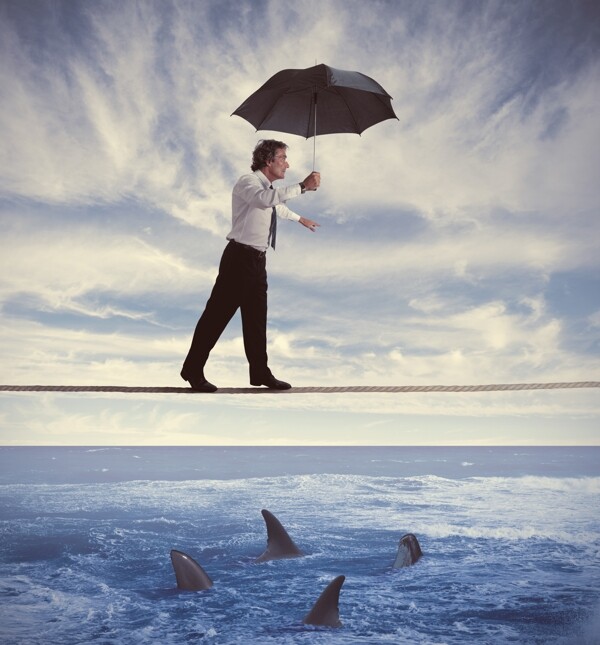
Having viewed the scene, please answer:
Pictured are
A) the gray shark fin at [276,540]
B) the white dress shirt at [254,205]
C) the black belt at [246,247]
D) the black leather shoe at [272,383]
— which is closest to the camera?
the white dress shirt at [254,205]

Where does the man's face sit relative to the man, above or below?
above

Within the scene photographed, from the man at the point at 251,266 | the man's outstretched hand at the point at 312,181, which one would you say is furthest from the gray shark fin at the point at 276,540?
the man's outstretched hand at the point at 312,181

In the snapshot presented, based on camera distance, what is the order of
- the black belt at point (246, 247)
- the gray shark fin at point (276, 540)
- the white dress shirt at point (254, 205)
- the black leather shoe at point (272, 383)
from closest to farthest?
the white dress shirt at point (254, 205) < the black belt at point (246, 247) < the black leather shoe at point (272, 383) < the gray shark fin at point (276, 540)

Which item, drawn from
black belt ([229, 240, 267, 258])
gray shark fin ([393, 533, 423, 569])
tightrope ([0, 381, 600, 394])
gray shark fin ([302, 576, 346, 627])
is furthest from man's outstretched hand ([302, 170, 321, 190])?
gray shark fin ([393, 533, 423, 569])

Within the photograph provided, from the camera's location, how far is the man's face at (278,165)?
5.31 metres

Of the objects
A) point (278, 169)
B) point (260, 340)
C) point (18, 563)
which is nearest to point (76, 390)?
point (260, 340)

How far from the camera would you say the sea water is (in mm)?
22078

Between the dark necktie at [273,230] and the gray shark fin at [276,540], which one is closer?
the dark necktie at [273,230]

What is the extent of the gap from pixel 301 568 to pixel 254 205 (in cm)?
3065

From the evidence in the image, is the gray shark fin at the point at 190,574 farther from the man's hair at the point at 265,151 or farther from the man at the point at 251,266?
the man's hair at the point at 265,151

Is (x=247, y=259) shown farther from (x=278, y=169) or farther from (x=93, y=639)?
(x=93, y=639)

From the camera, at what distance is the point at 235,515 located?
166ft

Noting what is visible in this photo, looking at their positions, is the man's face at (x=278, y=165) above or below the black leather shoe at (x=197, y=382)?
above

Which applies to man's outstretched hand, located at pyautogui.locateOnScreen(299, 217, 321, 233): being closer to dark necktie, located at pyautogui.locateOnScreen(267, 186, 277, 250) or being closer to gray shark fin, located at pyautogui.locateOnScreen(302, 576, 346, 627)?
dark necktie, located at pyautogui.locateOnScreen(267, 186, 277, 250)
